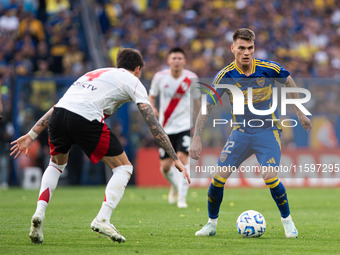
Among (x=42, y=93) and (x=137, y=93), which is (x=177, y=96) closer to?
(x=137, y=93)

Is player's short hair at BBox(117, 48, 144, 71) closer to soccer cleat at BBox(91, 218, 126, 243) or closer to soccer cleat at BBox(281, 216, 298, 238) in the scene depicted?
soccer cleat at BBox(91, 218, 126, 243)

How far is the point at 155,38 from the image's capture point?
81.8 feet

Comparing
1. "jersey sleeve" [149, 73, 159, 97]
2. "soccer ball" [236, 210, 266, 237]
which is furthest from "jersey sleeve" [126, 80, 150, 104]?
"jersey sleeve" [149, 73, 159, 97]

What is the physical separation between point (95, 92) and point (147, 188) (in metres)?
12.1

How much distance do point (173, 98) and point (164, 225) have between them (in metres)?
4.91

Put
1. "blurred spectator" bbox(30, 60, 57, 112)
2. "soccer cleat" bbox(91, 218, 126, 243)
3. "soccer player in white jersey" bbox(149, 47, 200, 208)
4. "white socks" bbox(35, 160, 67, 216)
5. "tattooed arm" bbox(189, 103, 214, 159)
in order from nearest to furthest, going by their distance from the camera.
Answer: "soccer cleat" bbox(91, 218, 126, 243), "white socks" bbox(35, 160, 67, 216), "tattooed arm" bbox(189, 103, 214, 159), "soccer player in white jersey" bbox(149, 47, 200, 208), "blurred spectator" bbox(30, 60, 57, 112)

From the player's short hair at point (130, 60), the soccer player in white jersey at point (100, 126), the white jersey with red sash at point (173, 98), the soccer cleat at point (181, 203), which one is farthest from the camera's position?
the white jersey with red sash at point (173, 98)

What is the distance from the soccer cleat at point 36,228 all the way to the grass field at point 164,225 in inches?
3.5

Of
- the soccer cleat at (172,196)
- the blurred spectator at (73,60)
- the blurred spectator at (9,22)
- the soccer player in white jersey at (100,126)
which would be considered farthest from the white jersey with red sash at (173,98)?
the blurred spectator at (9,22)

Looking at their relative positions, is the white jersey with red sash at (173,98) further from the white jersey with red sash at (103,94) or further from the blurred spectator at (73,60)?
the blurred spectator at (73,60)

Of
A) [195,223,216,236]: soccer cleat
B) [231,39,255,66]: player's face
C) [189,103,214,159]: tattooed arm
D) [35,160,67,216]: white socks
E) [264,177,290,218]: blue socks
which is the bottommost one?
[195,223,216,236]: soccer cleat

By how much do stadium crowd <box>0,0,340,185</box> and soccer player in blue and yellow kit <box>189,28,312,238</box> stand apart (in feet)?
37.6

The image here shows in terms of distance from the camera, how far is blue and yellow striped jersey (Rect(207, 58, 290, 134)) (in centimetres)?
831

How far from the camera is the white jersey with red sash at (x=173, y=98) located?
1398cm
